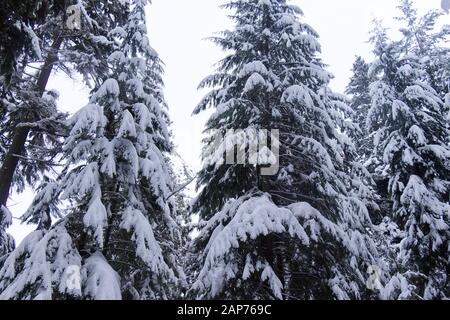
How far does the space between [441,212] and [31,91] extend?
14499 mm

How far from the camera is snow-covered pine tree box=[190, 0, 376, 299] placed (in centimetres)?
879

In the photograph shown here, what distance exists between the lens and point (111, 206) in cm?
975

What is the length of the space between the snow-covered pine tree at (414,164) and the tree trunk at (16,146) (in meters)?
12.1

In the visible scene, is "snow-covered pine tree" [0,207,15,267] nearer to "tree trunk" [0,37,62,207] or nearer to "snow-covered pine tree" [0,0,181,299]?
"tree trunk" [0,37,62,207]

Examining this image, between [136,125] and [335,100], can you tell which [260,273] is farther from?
[335,100]

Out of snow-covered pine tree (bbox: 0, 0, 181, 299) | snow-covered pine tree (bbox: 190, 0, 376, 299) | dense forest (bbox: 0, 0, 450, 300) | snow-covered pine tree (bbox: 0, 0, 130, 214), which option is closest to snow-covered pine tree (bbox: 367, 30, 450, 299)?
dense forest (bbox: 0, 0, 450, 300)

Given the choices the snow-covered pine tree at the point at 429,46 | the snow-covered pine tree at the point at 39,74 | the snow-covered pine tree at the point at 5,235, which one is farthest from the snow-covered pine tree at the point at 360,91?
the snow-covered pine tree at the point at 5,235

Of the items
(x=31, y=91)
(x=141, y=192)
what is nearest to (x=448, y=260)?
(x=141, y=192)

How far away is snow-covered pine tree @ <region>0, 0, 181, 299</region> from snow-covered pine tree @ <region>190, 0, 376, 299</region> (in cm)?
149

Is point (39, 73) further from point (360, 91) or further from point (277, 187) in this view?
point (360, 91)

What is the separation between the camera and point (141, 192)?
395 inches

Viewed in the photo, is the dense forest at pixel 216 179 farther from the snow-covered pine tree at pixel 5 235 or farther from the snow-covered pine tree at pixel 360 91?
the snow-covered pine tree at pixel 360 91

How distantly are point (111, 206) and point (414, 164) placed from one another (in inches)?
484

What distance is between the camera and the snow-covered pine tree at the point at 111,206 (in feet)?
24.1
